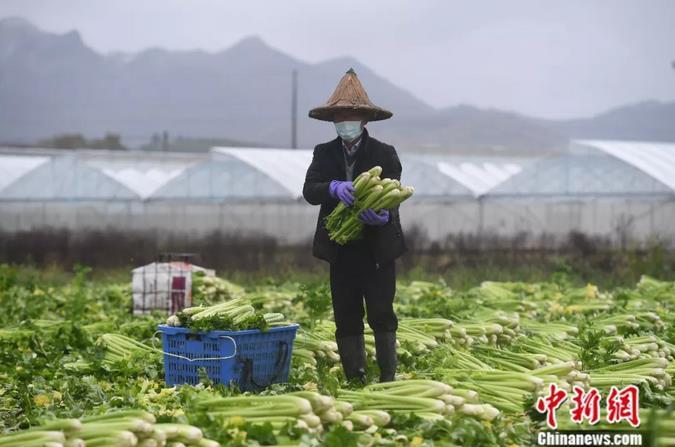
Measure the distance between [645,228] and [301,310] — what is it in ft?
36.1

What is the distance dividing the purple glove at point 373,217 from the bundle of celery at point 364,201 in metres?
0.02

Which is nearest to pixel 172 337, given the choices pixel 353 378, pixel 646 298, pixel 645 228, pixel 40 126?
pixel 353 378

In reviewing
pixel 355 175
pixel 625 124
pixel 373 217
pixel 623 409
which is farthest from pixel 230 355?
pixel 625 124

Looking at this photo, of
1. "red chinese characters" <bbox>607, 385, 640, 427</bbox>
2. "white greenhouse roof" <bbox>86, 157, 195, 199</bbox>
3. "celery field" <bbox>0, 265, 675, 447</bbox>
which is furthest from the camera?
"white greenhouse roof" <bbox>86, 157, 195, 199</bbox>

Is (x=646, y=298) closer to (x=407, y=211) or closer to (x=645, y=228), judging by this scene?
(x=645, y=228)

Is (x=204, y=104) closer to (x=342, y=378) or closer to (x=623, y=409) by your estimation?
(x=342, y=378)

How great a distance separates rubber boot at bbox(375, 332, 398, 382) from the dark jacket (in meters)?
0.51

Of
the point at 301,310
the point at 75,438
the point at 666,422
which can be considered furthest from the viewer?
the point at 301,310

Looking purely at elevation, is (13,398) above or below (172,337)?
below

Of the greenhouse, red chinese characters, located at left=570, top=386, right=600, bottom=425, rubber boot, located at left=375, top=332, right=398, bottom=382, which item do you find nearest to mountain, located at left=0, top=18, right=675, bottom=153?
the greenhouse

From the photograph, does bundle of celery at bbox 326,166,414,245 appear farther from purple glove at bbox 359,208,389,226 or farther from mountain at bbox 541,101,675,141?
mountain at bbox 541,101,675,141

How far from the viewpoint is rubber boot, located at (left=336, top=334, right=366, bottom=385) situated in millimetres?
7098

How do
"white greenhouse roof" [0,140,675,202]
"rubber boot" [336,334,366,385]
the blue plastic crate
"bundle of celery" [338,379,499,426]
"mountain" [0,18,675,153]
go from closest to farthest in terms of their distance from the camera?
"bundle of celery" [338,379,499,426], the blue plastic crate, "rubber boot" [336,334,366,385], "white greenhouse roof" [0,140,675,202], "mountain" [0,18,675,153]

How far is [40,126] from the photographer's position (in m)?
140
